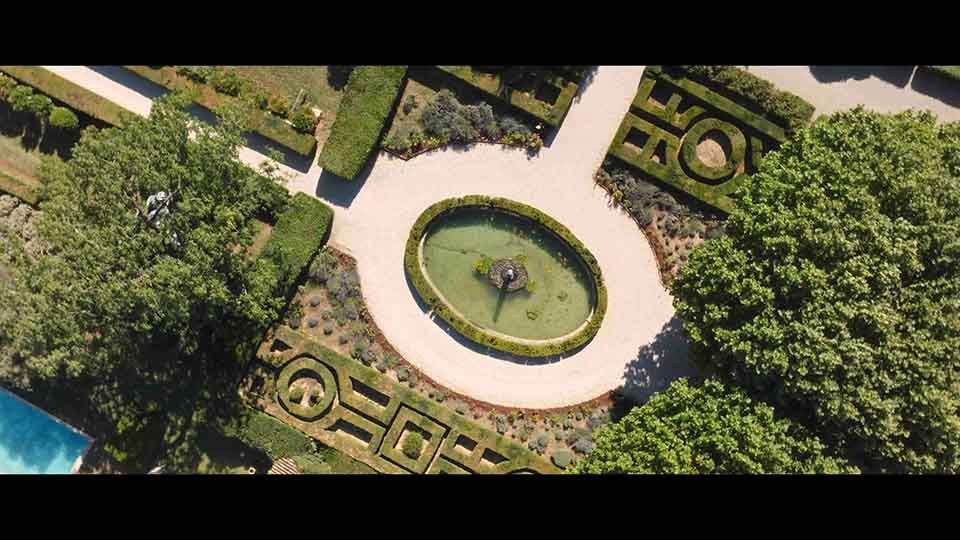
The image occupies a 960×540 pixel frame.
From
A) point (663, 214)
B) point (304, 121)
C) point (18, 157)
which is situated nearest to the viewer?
point (304, 121)

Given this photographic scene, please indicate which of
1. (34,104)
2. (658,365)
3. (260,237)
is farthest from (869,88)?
(34,104)

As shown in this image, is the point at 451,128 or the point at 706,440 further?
the point at 451,128

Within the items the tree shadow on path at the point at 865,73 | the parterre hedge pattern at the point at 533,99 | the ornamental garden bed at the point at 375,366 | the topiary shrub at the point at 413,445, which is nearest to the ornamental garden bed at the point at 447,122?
the parterre hedge pattern at the point at 533,99

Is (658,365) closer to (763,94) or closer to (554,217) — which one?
(554,217)

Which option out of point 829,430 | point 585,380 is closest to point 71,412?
point 585,380

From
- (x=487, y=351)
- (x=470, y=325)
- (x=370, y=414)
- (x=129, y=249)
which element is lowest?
(x=370, y=414)
